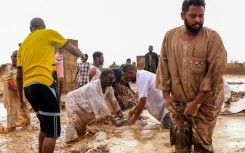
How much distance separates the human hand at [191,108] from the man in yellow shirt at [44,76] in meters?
1.35

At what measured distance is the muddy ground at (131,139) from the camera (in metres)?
4.06

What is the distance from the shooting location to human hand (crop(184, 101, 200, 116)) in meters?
2.80

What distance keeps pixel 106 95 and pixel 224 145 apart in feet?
7.06

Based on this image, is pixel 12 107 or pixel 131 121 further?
pixel 12 107

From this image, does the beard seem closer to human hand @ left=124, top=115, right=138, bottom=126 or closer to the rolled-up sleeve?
the rolled-up sleeve

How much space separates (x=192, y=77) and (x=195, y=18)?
1.58 feet

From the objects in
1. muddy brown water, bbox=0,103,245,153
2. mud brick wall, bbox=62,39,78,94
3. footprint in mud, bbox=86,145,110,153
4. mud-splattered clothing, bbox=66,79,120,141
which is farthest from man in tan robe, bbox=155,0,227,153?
mud brick wall, bbox=62,39,78,94

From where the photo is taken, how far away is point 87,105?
5195 millimetres

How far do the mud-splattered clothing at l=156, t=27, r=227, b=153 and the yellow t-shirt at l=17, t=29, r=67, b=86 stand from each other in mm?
1207

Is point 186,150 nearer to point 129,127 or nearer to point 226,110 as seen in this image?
point 129,127

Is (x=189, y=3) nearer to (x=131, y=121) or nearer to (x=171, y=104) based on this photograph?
(x=171, y=104)

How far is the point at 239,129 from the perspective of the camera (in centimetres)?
505

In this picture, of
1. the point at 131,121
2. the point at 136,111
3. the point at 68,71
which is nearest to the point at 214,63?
the point at 136,111

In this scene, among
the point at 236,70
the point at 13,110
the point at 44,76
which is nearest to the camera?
the point at 44,76
